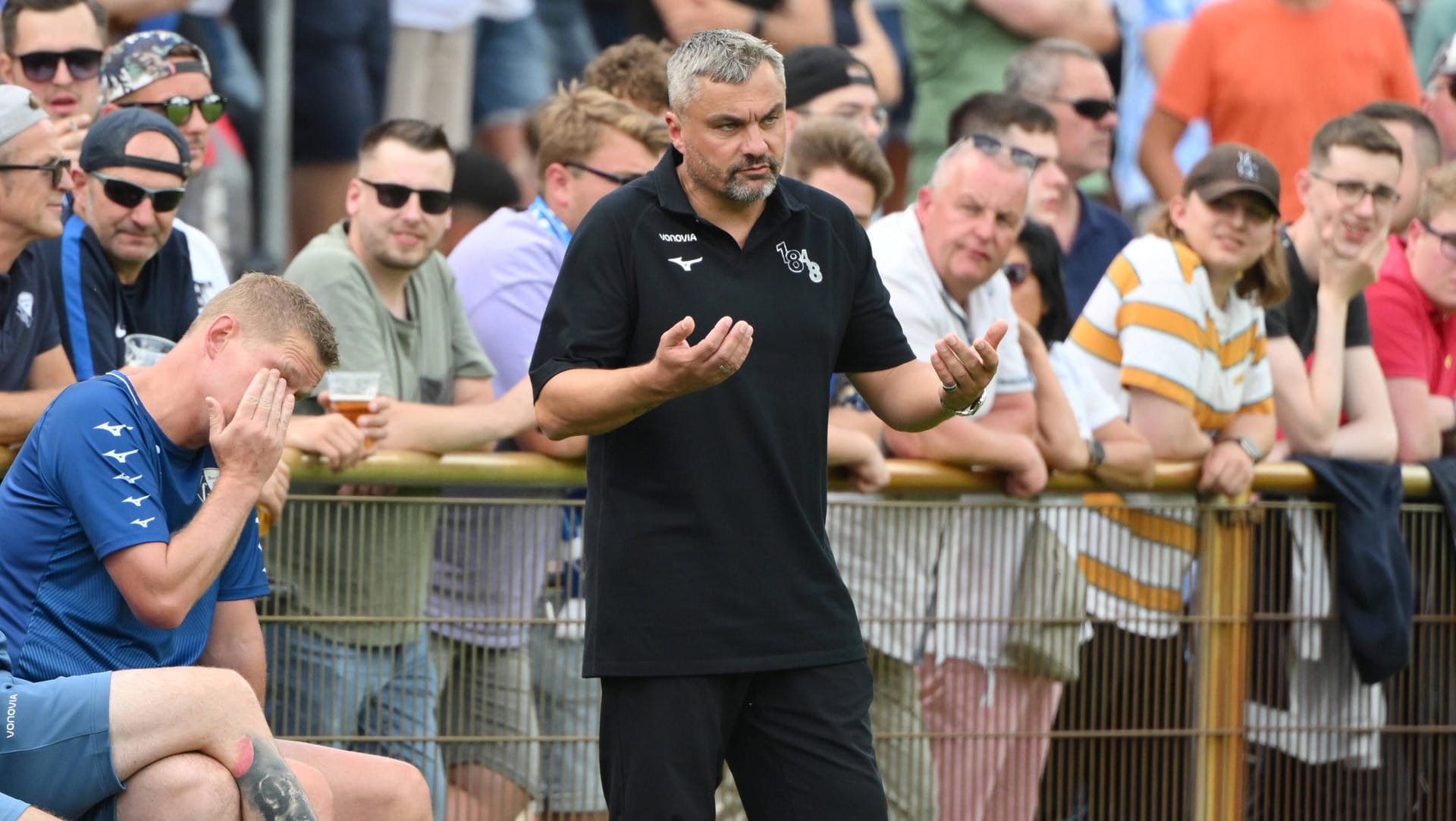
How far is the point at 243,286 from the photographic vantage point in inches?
174

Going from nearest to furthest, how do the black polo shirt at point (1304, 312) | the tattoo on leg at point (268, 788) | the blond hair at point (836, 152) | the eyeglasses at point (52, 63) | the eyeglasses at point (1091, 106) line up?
the tattoo on leg at point (268, 788), the eyeglasses at point (52, 63), the blond hair at point (836, 152), the black polo shirt at point (1304, 312), the eyeglasses at point (1091, 106)

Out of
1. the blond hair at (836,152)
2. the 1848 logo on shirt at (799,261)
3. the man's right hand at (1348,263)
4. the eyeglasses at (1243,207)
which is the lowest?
the 1848 logo on shirt at (799,261)

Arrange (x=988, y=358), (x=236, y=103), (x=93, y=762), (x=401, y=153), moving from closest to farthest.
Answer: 1. (x=93, y=762)
2. (x=988, y=358)
3. (x=401, y=153)
4. (x=236, y=103)

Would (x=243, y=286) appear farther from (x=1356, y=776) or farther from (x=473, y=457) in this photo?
(x=1356, y=776)

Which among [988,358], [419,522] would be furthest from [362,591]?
[988,358]

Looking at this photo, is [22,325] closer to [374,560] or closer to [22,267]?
[22,267]

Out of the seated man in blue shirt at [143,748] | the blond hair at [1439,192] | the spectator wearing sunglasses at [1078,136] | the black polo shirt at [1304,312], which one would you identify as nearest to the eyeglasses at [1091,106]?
the spectator wearing sunglasses at [1078,136]

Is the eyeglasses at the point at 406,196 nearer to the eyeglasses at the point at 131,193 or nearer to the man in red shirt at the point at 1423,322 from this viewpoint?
the eyeglasses at the point at 131,193

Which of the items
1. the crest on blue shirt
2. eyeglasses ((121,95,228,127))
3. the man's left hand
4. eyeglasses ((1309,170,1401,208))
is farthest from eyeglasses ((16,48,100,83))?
eyeglasses ((1309,170,1401,208))

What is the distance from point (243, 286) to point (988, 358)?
167cm

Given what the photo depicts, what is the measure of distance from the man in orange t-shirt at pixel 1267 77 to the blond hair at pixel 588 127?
→ 335 centimetres

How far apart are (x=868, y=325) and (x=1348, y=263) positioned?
2.70 meters

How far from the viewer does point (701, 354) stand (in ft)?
12.9

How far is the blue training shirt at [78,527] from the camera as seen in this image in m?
4.16
